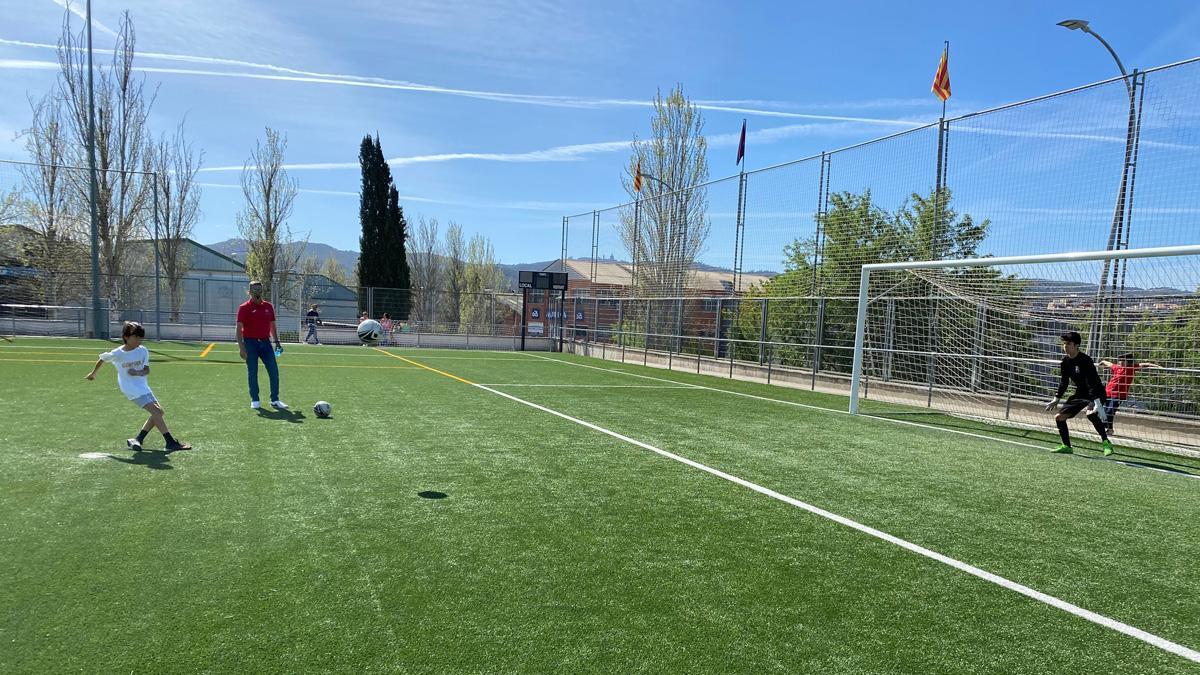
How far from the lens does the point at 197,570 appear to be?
13.6ft

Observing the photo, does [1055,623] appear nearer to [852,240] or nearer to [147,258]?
[852,240]

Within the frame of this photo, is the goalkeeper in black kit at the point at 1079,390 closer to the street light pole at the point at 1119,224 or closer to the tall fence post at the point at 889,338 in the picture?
the street light pole at the point at 1119,224

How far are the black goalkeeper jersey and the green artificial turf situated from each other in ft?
3.01

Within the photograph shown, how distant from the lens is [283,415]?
9781 millimetres

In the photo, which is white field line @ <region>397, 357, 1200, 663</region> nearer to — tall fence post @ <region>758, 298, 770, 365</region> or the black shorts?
the black shorts

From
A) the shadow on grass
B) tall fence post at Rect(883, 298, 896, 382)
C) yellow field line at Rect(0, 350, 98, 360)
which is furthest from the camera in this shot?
yellow field line at Rect(0, 350, 98, 360)

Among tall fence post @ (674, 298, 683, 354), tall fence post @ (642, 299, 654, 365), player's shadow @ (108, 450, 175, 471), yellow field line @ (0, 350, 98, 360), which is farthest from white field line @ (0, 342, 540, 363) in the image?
player's shadow @ (108, 450, 175, 471)

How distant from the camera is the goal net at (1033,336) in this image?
1048 cm

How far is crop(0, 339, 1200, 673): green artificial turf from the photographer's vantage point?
11.1 ft

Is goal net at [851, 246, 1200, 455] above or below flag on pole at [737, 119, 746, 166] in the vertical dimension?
below

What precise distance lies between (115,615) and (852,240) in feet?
56.6

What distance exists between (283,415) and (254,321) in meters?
1.71

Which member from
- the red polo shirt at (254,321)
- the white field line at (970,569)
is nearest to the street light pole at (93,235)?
the red polo shirt at (254,321)

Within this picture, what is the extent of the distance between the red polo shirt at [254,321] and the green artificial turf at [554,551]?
66.4 inches
